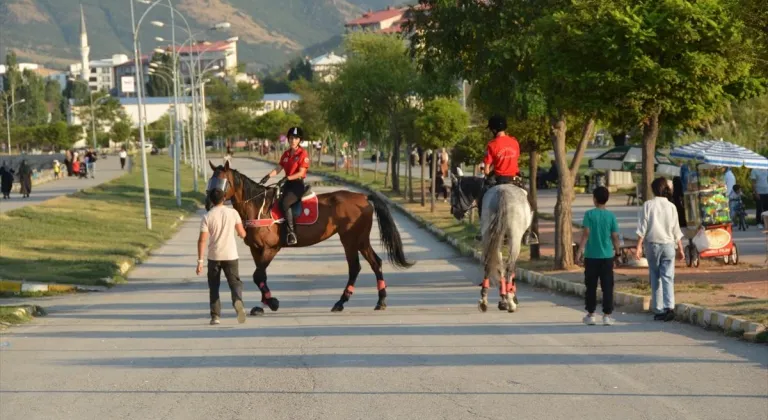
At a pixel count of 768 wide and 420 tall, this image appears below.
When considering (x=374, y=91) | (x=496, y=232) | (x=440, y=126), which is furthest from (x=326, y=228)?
(x=374, y=91)

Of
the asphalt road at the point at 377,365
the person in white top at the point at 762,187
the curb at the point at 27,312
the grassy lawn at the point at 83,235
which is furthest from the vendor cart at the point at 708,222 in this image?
the grassy lawn at the point at 83,235

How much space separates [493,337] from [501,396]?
3.62 meters

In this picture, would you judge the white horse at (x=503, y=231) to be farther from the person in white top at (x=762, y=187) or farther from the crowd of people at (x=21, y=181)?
the crowd of people at (x=21, y=181)

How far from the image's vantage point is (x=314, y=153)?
125 metres

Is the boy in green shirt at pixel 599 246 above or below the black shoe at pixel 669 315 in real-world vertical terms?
above

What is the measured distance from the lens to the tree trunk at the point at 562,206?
22.5 metres

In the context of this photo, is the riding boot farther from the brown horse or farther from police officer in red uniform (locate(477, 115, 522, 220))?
police officer in red uniform (locate(477, 115, 522, 220))

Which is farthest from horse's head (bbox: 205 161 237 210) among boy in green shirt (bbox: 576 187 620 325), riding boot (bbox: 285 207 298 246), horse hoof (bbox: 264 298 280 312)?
boy in green shirt (bbox: 576 187 620 325)

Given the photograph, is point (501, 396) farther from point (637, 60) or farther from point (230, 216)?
point (637, 60)

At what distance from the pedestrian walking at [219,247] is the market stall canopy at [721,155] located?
13.6 metres

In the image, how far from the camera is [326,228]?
18375mm

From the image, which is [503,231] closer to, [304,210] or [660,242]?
[660,242]

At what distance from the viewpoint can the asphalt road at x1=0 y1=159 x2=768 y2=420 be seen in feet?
32.9

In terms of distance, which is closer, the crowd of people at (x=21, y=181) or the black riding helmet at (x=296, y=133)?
the black riding helmet at (x=296, y=133)
